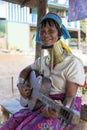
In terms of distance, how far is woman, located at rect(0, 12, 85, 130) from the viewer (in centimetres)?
166

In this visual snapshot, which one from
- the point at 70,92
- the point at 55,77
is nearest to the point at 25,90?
the point at 55,77

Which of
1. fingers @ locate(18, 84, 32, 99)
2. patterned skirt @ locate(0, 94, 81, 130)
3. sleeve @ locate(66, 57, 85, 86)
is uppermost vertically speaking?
sleeve @ locate(66, 57, 85, 86)


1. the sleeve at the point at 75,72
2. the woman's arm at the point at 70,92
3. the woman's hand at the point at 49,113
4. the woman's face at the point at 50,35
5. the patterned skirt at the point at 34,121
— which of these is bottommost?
the patterned skirt at the point at 34,121

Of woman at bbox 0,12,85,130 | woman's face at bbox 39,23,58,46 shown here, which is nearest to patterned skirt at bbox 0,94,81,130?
woman at bbox 0,12,85,130

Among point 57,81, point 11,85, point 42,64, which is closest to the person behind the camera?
point 57,81

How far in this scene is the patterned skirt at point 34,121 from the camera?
1651mm

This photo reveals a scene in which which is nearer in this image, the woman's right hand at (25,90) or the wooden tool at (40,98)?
the wooden tool at (40,98)

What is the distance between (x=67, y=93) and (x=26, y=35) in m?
16.5

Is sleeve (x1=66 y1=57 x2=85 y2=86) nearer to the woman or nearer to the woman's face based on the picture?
the woman

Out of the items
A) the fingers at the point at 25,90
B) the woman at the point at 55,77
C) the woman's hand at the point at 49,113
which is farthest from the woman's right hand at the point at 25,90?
the woman's hand at the point at 49,113

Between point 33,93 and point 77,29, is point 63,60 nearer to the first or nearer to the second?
point 33,93

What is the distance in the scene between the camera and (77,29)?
20484 mm

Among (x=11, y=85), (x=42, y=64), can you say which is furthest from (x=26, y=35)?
(x=42, y=64)

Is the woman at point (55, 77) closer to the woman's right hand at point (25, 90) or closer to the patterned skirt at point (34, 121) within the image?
the patterned skirt at point (34, 121)
